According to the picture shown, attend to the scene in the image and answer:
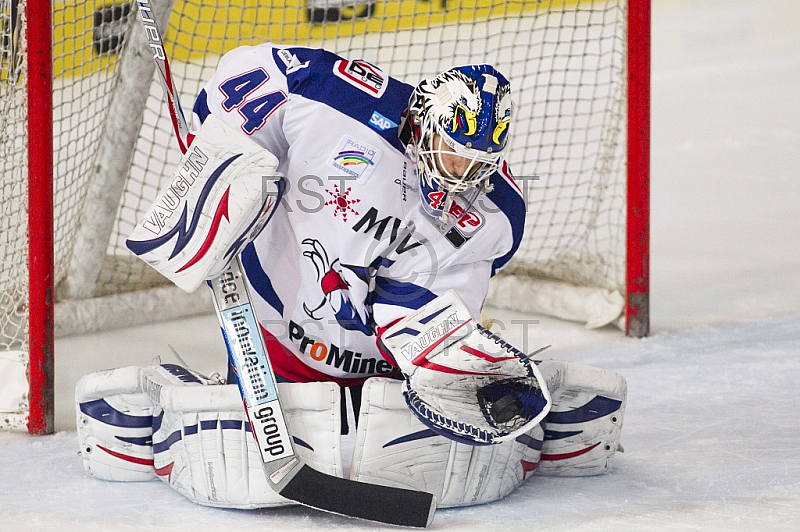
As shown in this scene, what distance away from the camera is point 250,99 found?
2094 mm

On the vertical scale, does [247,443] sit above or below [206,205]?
below

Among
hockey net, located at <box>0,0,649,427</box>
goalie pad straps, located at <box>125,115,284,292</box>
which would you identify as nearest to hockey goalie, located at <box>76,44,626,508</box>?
goalie pad straps, located at <box>125,115,284,292</box>

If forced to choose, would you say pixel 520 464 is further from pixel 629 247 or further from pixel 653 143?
pixel 653 143

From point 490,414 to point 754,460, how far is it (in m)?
0.73

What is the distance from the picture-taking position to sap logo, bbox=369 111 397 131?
2059mm

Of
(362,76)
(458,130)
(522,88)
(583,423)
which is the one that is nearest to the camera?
(458,130)

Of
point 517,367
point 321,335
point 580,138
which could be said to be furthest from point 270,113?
point 580,138

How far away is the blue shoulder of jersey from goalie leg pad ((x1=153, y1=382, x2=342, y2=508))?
1.67 feet

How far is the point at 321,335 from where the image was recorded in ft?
7.00

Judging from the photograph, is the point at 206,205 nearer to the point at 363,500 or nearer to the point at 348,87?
the point at 348,87

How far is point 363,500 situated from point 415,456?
13cm

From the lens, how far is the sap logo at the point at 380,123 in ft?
6.75

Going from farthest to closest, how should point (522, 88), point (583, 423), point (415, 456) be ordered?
point (522, 88) < point (583, 423) < point (415, 456)

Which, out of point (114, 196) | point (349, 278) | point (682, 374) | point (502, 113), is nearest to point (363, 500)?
point (349, 278)
